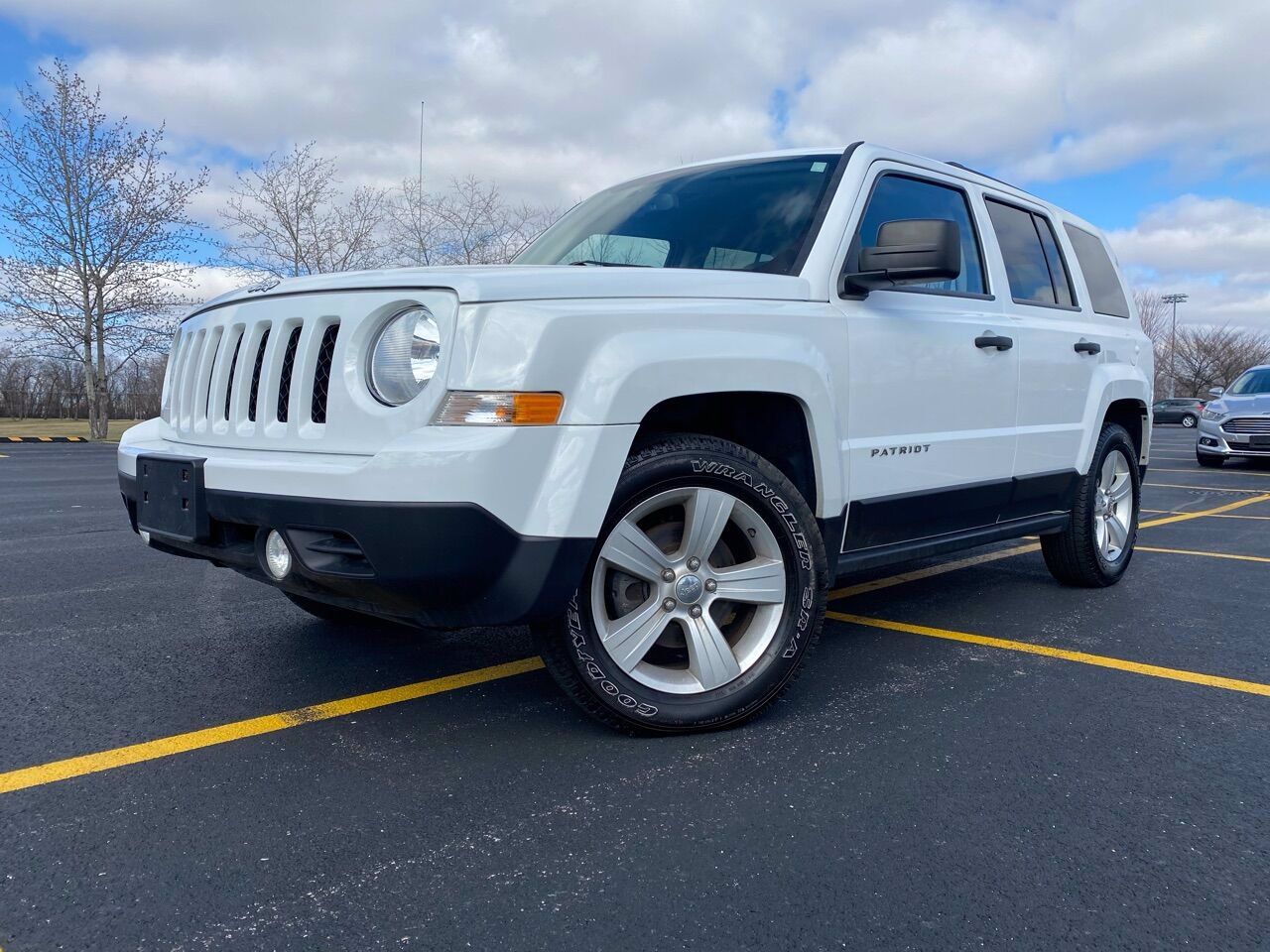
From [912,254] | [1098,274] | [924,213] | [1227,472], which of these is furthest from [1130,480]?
[1227,472]

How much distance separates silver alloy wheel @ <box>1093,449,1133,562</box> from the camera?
5051 mm

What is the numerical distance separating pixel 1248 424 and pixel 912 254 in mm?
14490

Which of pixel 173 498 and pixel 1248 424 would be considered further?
pixel 1248 424

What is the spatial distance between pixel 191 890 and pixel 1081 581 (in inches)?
180

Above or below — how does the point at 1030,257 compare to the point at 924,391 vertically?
above

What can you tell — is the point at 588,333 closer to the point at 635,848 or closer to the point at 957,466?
the point at 635,848

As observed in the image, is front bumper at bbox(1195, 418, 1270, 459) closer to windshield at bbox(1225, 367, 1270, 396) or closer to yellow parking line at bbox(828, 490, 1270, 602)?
windshield at bbox(1225, 367, 1270, 396)

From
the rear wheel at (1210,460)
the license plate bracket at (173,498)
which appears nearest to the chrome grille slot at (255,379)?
the license plate bracket at (173,498)

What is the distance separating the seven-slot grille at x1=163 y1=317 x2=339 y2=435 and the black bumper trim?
0.31 m

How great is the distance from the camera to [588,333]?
247cm

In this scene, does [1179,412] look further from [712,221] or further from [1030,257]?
[712,221]

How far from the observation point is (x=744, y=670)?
2.89 meters

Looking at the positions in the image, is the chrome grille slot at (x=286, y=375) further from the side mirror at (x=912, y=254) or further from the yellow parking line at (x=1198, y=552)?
the yellow parking line at (x=1198, y=552)

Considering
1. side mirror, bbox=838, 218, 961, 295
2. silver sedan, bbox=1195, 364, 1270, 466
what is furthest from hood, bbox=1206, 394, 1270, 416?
side mirror, bbox=838, 218, 961, 295
